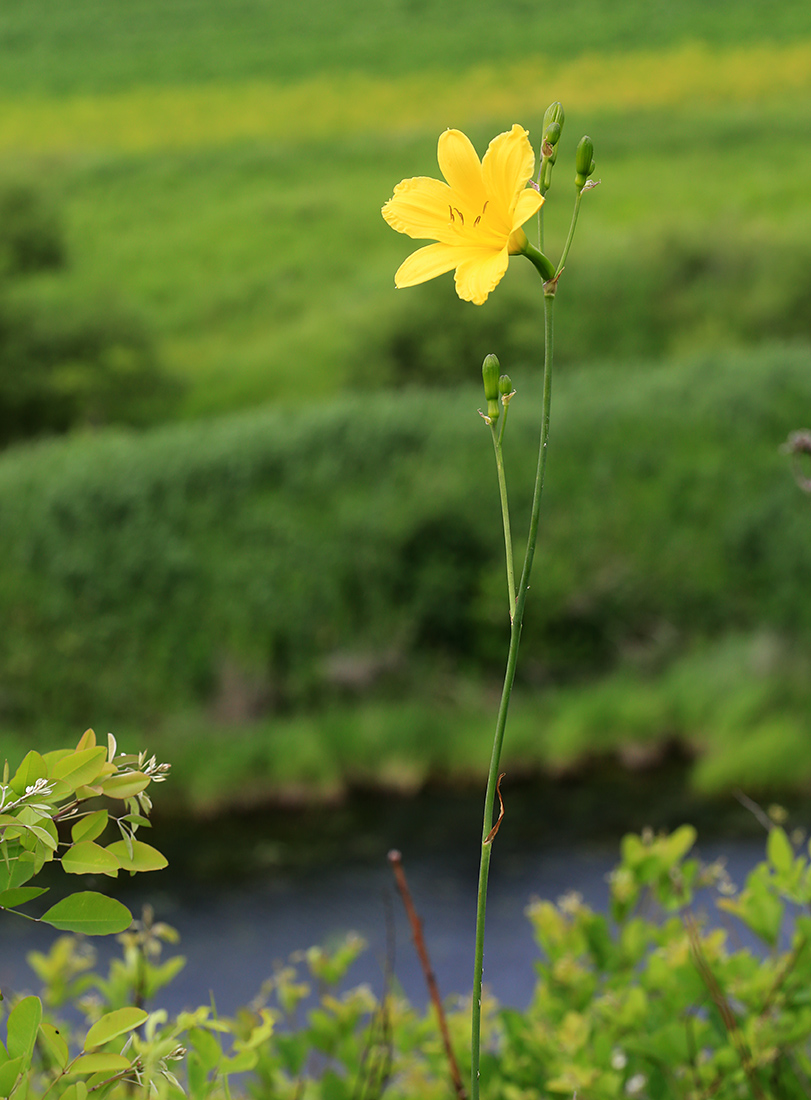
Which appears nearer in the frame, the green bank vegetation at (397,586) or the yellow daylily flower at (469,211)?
the yellow daylily flower at (469,211)

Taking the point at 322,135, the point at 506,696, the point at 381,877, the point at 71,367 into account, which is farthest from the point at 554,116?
the point at 322,135

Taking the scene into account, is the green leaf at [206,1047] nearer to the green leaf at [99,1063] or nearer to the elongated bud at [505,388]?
the green leaf at [99,1063]

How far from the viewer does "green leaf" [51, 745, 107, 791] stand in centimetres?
49

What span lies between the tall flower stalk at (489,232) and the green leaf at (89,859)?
19 centimetres

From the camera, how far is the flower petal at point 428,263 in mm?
475

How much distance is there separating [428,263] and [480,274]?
33mm

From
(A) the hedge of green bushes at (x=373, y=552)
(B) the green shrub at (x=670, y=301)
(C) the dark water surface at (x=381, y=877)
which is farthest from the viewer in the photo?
(B) the green shrub at (x=670, y=301)

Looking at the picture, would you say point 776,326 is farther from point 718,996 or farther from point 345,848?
point 718,996

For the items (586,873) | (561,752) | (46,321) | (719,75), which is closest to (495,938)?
(586,873)

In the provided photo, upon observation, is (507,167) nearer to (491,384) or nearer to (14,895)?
(491,384)

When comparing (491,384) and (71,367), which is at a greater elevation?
(71,367)

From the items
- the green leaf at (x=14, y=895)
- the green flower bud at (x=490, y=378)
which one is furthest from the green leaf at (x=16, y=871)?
the green flower bud at (x=490, y=378)

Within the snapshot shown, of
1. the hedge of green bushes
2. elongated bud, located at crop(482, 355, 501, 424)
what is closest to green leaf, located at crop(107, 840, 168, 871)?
elongated bud, located at crop(482, 355, 501, 424)

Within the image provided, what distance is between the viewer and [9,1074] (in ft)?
1.55
